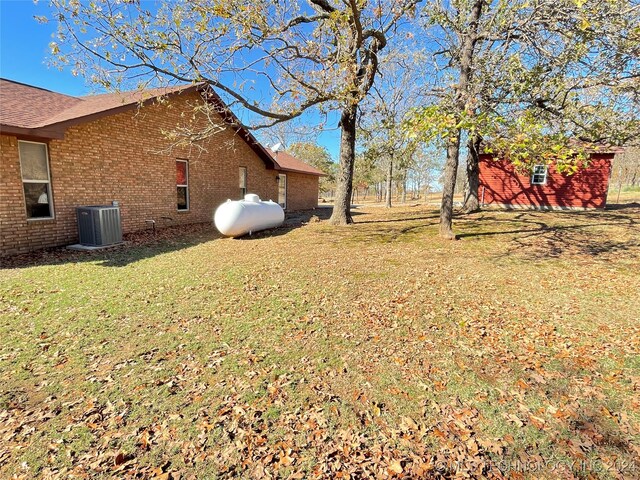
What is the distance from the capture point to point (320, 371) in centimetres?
334

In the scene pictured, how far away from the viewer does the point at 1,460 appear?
7.46 ft

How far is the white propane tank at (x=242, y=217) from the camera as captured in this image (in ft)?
32.0

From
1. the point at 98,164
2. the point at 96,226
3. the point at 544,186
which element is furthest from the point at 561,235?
the point at 98,164

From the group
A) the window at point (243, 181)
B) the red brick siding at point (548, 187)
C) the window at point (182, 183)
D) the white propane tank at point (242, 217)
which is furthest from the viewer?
the red brick siding at point (548, 187)

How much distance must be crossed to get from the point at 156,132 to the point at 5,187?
4.91m

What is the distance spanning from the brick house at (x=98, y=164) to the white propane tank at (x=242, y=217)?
2.24 m

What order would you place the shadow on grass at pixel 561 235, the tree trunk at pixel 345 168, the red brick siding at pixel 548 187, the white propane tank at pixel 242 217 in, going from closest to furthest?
the shadow on grass at pixel 561 235
the white propane tank at pixel 242 217
the tree trunk at pixel 345 168
the red brick siding at pixel 548 187

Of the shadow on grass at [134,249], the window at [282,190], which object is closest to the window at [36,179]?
the shadow on grass at [134,249]

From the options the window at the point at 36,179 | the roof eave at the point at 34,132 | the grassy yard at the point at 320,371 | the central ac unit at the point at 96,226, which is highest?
the roof eave at the point at 34,132

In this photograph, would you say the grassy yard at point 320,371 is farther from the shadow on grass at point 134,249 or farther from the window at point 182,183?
the window at point 182,183

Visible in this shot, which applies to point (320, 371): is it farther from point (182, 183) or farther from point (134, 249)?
point (182, 183)

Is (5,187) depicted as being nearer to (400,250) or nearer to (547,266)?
(400,250)

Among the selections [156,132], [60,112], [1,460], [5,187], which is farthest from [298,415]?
[156,132]

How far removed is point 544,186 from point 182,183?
18.6 metres
